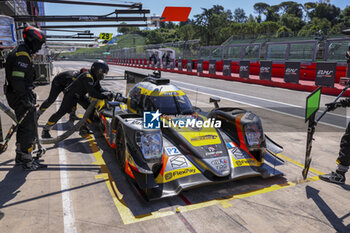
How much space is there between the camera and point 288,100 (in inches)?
488

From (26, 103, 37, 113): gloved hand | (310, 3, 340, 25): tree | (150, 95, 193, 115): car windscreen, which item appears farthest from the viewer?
(310, 3, 340, 25): tree

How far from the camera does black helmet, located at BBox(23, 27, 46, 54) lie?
4363mm

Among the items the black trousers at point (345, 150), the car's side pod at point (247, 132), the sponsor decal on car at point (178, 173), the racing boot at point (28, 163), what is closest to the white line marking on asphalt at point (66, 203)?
the racing boot at point (28, 163)

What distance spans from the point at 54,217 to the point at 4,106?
8.35 ft

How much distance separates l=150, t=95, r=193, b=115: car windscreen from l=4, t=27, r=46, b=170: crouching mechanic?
2.18 metres

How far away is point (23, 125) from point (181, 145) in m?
2.78

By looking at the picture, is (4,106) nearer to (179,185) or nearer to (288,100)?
(179,185)

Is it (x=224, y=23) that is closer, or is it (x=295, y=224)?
(x=295, y=224)

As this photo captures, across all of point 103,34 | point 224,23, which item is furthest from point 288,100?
point 224,23

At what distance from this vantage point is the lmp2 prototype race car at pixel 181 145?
362 cm

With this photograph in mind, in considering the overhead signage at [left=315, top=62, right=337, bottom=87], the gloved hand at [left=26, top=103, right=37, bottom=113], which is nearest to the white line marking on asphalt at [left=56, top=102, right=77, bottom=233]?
the gloved hand at [left=26, top=103, right=37, bottom=113]

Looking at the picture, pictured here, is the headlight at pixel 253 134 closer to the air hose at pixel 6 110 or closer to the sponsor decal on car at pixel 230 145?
the sponsor decal on car at pixel 230 145

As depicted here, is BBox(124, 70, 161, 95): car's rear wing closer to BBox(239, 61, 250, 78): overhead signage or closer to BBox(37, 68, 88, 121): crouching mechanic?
BBox(37, 68, 88, 121): crouching mechanic

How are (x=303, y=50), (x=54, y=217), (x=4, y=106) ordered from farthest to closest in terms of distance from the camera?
(x=303, y=50) < (x=4, y=106) < (x=54, y=217)
